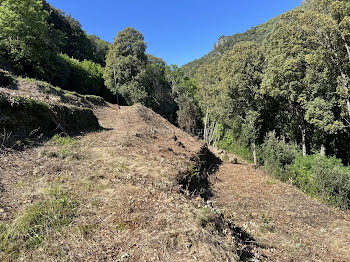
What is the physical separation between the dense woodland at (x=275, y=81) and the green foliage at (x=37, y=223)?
10.5 metres

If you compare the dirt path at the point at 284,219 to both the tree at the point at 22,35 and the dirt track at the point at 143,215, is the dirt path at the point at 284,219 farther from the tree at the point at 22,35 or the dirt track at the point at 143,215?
the tree at the point at 22,35

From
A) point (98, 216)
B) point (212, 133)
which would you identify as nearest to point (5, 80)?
point (98, 216)

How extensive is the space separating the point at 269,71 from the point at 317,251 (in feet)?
38.0

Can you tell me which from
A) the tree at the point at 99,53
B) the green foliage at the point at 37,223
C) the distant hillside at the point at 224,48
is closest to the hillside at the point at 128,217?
the green foliage at the point at 37,223

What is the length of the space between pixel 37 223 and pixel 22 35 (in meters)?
18.4

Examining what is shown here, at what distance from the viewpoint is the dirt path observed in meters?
5.14

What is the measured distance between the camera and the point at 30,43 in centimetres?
1650

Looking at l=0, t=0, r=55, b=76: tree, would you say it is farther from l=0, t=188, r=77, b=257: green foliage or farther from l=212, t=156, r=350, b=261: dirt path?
l=212, t=156, r=350, b=261: dirt path

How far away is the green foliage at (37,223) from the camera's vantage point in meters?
2.79

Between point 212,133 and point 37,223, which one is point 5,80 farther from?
point 212,133

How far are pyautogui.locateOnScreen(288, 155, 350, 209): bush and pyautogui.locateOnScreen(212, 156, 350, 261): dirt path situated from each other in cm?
76

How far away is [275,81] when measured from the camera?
13.6 m

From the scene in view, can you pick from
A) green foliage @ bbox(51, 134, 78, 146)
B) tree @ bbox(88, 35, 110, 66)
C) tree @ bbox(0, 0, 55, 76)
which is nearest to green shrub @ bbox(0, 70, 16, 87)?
green foliage @ bbox(51, 134, 78, 146)

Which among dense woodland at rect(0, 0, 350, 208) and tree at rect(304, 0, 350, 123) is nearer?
tree at rect(304, 0, 350, 123)
